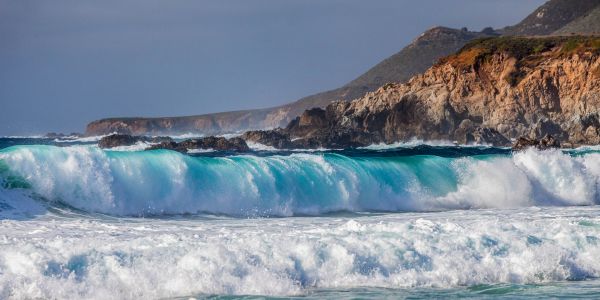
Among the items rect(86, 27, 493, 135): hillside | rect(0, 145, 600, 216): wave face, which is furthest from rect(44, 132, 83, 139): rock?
rect(0, 145, 600, 216): wave face

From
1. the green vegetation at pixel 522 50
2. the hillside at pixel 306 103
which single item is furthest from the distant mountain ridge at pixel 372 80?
the green vegetation at pixel 522 50

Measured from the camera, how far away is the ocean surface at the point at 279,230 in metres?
12.2

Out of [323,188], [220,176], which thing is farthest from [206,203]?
[323,188]

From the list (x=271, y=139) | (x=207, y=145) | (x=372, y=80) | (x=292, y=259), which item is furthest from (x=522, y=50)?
(x=372, y=80)

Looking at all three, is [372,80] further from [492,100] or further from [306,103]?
[492,100]

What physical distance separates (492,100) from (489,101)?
233 millimetres

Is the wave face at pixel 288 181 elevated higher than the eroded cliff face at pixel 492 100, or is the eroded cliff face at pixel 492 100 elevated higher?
the eroded cliff face at pixel 492 100

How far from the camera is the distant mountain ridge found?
147 metres

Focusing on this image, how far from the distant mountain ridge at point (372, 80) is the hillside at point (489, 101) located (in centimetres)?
6971

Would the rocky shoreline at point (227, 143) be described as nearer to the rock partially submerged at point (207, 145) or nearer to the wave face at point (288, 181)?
the rock partially submerged at point (207, 145)

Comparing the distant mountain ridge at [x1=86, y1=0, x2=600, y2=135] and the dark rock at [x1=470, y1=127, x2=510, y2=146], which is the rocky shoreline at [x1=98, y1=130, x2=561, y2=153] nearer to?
the dark rock at [x1=470, y1=127, x2=510, y2=146]

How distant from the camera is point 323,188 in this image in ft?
81.6

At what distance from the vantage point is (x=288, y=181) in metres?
24.6

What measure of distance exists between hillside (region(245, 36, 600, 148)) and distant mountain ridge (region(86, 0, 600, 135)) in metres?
69.7
